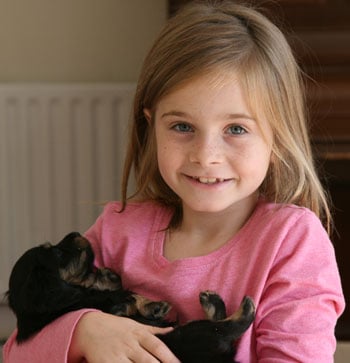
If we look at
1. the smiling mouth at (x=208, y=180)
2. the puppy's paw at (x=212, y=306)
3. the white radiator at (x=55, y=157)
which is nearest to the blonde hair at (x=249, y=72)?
the smiling mouth at (x=208, y=180)

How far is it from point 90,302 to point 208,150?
0.32 meters

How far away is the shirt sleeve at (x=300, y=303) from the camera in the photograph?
1209mm

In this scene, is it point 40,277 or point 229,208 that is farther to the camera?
point 229,208

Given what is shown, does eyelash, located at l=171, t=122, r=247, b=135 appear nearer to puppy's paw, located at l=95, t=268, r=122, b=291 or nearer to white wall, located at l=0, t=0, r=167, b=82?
puppy's paw, located at l=95, t=268, r=122, b=291

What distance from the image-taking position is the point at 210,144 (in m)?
1.25

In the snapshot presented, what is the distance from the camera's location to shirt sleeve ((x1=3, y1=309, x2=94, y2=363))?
128cm

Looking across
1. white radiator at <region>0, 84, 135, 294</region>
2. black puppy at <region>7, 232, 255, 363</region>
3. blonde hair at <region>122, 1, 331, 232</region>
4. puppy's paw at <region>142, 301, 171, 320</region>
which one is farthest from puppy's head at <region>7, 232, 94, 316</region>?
white radiator at <region>0, 84, 135, 294</region>

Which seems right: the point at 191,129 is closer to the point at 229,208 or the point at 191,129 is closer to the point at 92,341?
the point at 229,208

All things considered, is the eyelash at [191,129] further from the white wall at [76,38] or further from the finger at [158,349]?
the white wall at [76,38]

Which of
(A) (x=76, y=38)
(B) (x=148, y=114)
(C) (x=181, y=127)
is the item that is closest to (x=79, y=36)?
(A) (x=76, y=38)

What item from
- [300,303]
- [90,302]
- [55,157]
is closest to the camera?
[300,303]

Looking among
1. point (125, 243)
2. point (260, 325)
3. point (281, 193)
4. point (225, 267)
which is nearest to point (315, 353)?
point (260, 325)

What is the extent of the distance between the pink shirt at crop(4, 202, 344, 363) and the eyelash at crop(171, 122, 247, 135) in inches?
6.0

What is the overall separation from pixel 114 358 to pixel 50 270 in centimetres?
17
